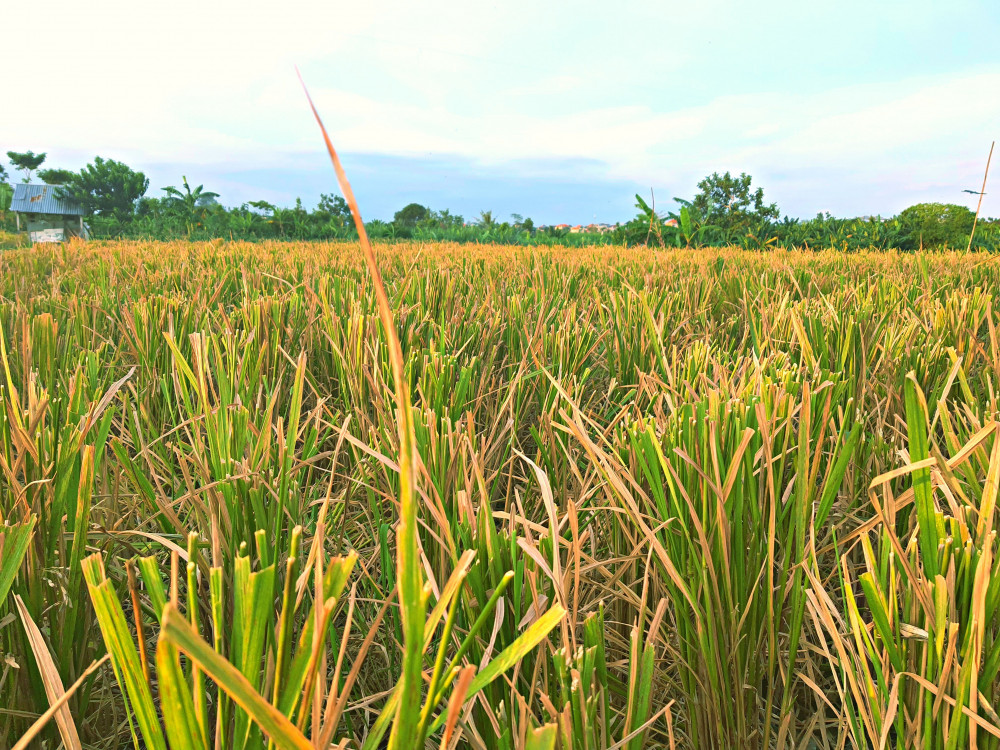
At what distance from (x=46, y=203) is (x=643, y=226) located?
156 feet

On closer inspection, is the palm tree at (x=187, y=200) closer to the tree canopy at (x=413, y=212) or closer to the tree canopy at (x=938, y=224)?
the tree canopy at (x=413, y=212)

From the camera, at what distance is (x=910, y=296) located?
221cm

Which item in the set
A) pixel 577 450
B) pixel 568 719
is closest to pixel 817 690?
pixel 568 719

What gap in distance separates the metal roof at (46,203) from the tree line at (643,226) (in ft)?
28.7

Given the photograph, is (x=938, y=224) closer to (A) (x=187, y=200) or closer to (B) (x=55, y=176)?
(A) (x=187, y=200)

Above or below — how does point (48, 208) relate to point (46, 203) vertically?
below

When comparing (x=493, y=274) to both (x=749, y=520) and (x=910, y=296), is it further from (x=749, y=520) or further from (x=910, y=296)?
(x=749, y=520)

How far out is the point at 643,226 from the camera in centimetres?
1375

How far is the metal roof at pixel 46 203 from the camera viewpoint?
42.6 m

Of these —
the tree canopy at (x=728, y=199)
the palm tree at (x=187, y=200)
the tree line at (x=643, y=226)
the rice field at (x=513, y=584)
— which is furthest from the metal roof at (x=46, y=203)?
the rice field at (x=513, y=584)

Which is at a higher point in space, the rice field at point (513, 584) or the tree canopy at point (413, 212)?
the tree canopy at point (413, 212)

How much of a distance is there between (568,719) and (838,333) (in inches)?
48.6

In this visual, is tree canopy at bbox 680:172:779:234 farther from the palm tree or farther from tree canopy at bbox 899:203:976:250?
the palm tree

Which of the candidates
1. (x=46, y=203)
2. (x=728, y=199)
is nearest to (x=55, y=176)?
(x=46, y=203)
